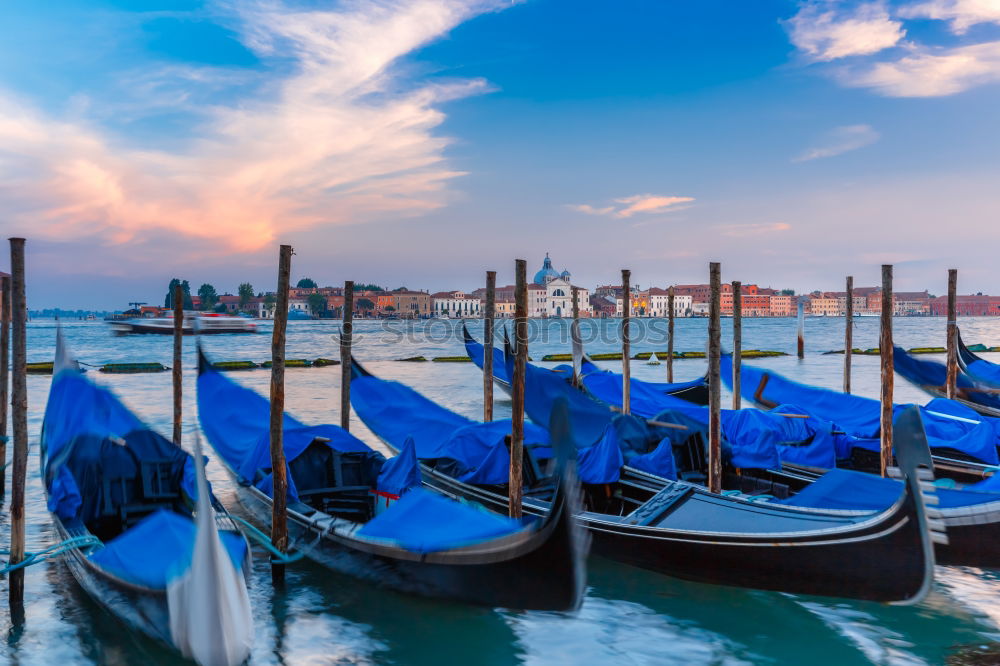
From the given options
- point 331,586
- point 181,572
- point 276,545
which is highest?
point 181,572

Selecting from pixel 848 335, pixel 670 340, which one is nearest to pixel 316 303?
pixel 670 340

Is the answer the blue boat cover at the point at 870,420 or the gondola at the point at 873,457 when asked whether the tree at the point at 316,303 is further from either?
the blue boat cover at the point at 870,420

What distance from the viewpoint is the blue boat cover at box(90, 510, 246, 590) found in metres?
3.09

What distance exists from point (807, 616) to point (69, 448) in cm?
463

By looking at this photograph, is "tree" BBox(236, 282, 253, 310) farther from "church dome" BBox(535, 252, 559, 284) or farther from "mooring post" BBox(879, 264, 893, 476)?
"mooring post" BBox(879, 264, 893, 476)

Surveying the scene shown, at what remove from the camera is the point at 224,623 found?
9.42 feet

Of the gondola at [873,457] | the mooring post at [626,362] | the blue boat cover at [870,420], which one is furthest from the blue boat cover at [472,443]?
the blue boat cover at [870,420]

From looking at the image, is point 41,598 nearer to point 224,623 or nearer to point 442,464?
point 224,623

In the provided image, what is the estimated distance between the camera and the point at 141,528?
356 cm

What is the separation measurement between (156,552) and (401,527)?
45.5 inches

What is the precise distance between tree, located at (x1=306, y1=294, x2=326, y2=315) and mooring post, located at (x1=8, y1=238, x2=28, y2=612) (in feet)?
266

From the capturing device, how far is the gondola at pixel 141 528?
2863 millimetres

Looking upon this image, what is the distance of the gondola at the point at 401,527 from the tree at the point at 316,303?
79479mm

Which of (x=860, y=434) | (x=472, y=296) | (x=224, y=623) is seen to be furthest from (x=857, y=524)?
(x=472, y=296)
